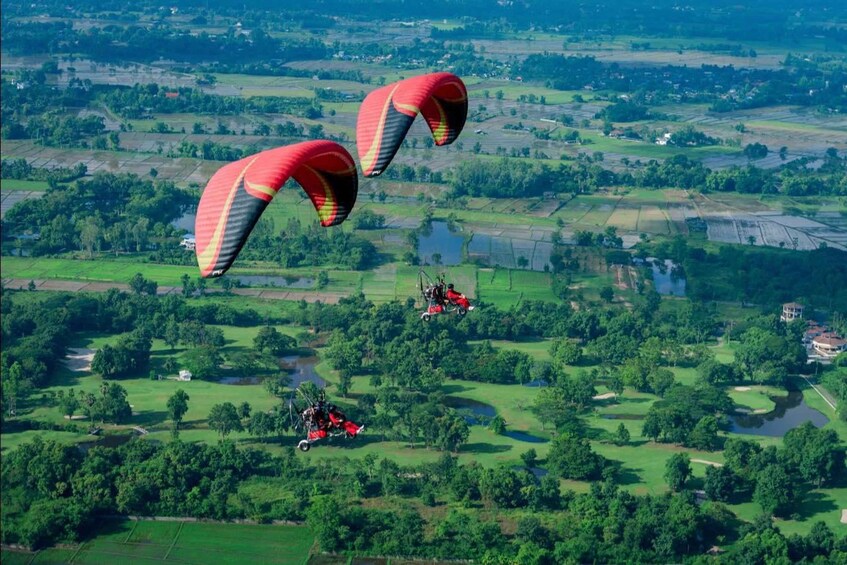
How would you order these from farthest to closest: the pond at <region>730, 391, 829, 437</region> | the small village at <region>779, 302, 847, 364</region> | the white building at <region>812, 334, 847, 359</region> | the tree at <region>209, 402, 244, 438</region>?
the white building at <region>812, 334, 847, 359</region> → the small village at <region>779, 302, 847, 364</region> → the pond at <region>730, 391, 829, 437</region> → the tree at <region>209, 402, 244, 438</region>

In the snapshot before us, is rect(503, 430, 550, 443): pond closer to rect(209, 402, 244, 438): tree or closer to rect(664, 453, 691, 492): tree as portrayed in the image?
rect(664, 453, 691, 492): tree

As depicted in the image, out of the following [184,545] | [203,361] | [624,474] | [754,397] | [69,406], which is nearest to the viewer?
[184,545]

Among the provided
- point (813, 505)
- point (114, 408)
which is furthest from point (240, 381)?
point (813, 505)

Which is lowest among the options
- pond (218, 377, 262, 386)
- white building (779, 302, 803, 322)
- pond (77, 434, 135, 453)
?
pond (77, 434, 135, 453)

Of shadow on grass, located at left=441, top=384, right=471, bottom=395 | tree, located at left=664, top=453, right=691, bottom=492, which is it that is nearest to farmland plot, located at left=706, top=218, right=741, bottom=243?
shadow on grass, located at left=441, top=384, right=471, bottom=395

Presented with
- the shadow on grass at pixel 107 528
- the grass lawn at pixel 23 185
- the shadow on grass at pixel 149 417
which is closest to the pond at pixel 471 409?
the shadow on grass at pixel 149 417

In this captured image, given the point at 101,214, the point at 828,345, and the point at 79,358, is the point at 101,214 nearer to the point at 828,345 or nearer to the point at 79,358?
the point at 79,358

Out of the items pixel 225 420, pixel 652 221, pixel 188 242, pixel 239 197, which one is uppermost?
pixel 239 197
